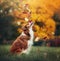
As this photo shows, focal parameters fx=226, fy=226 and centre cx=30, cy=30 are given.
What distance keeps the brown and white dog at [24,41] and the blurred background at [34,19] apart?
3cm

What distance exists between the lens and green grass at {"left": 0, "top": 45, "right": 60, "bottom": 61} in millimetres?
1965

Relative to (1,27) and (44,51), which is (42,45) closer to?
(44,51)

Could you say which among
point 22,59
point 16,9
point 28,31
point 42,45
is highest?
point 16,9

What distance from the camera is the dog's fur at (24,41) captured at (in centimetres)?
199

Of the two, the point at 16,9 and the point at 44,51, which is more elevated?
the point at 16,9

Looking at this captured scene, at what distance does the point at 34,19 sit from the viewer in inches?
78.4

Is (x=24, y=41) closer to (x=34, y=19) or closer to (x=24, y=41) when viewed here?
(x=24, y=41)

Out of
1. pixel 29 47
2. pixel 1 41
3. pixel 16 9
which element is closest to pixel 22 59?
pixel 29 47

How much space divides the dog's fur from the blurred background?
36 millimetres

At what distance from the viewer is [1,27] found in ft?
6.59

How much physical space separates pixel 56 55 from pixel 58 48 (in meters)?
0.06

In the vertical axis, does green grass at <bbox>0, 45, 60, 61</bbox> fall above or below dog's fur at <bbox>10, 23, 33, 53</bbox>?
below

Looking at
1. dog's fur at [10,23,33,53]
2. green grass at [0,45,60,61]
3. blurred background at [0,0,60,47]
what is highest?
blurred background at [0,0,60,47]

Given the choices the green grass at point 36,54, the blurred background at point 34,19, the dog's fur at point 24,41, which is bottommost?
the green grass at point 36,54
